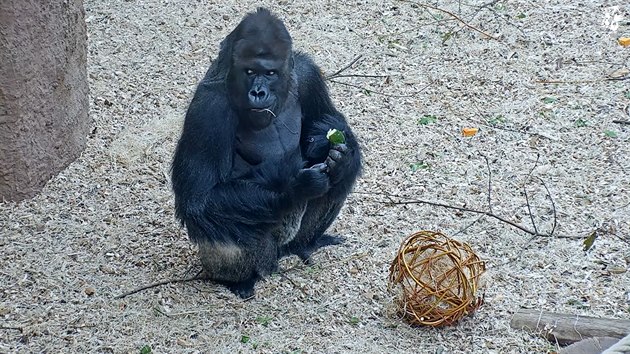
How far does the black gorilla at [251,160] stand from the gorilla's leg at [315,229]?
2.9 inches

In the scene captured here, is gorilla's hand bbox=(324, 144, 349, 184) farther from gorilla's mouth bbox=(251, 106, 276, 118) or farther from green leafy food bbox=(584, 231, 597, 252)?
green leafy food bbox=(584, 231, 597, 252)

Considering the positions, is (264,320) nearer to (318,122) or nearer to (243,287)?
(243,287)

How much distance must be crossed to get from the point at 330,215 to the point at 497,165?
4.13ft

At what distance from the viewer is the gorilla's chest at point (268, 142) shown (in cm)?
448

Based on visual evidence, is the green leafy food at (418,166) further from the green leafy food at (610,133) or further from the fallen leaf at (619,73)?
the fallen leaf at (619,73)

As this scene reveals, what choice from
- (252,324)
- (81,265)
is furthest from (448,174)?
(81,265)

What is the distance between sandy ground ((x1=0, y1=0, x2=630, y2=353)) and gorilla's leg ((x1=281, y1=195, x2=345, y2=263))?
0.10 metres

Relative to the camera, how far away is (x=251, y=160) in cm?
451

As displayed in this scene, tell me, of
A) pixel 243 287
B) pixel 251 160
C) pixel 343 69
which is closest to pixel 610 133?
pixel 343 69

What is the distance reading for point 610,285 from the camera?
4.52 metres

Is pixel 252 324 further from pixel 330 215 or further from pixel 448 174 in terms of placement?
pixel 448 174

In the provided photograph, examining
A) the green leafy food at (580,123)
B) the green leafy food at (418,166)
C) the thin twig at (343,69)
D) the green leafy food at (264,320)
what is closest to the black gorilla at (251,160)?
the green leafy food at (264,320)

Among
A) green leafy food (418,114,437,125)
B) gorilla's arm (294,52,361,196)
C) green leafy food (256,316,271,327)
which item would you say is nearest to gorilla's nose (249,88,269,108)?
gorilla's arm (294,52,361,196)

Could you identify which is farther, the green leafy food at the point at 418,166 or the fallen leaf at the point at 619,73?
the fallen leaf at the point at 619,73
